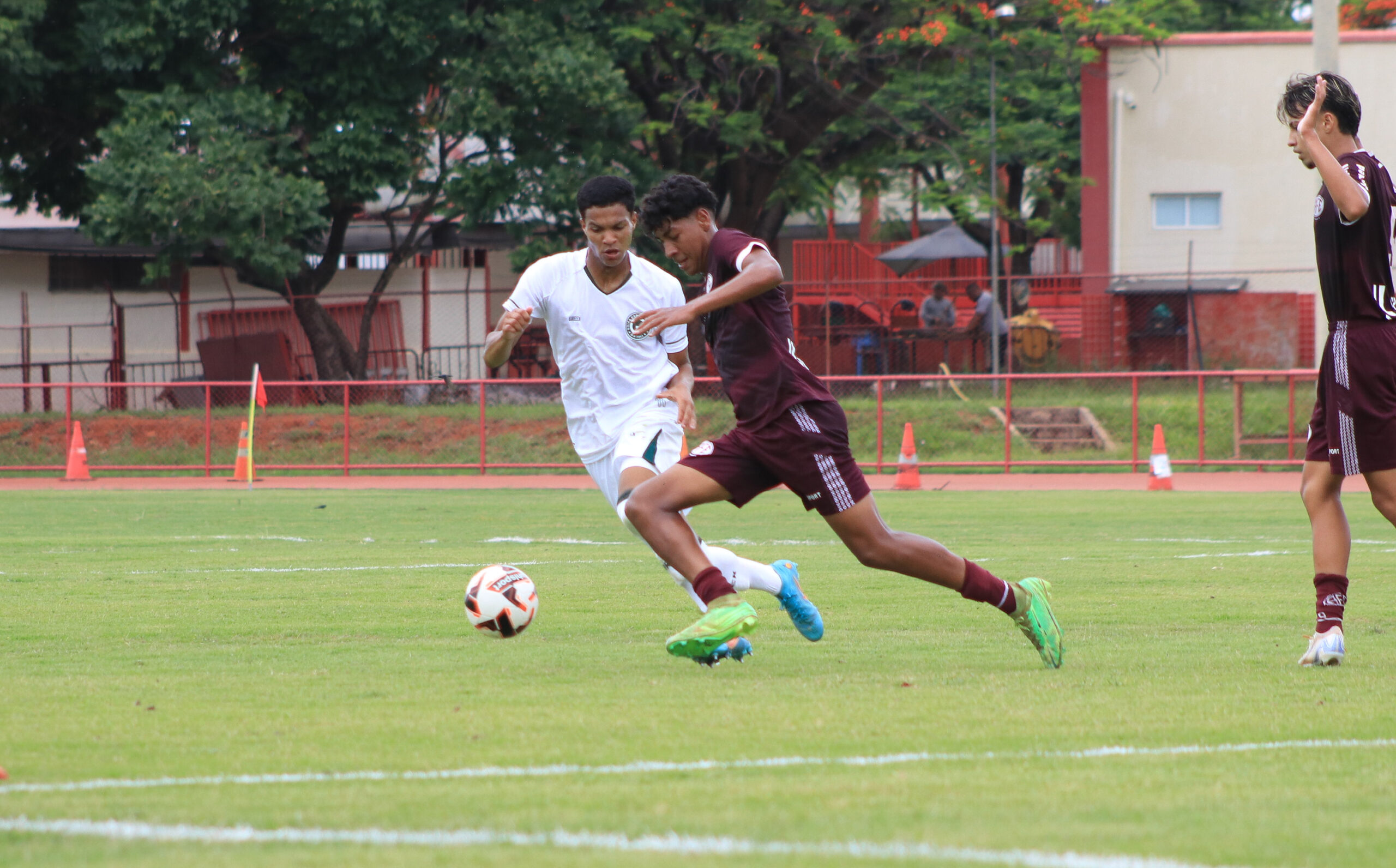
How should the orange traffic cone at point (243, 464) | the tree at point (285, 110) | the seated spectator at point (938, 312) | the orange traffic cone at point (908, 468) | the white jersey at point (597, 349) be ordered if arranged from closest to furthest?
the white jersey at point (597, 349) < the orange traffic cone at point (908, 468) < the orange traffic cone at point (243, 464) < the tree at point (285, 110) < the seated spectator at point (938, 312)

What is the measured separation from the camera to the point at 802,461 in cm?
573

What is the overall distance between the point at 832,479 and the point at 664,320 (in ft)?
2.76

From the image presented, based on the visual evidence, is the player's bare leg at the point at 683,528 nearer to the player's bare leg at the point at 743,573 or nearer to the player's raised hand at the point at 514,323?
the player's bare leg at the point at 743,573

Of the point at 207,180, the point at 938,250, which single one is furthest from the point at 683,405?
the point at 938,250

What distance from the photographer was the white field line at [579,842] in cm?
318

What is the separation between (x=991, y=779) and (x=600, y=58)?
902 inches

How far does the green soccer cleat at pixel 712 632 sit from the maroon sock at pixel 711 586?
12cm

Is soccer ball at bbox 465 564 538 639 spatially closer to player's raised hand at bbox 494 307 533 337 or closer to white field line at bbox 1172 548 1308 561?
player's raised hand at bbox 494 307 533 337

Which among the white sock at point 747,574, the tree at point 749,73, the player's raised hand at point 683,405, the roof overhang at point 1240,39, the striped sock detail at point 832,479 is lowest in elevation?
the white sock at point 747,574

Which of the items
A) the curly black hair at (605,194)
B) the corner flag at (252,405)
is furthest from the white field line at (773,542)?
the corner flag at (252,405)

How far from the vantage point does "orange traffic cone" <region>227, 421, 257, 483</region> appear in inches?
834

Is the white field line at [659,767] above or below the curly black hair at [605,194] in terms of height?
below

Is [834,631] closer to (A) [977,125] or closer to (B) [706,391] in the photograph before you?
(B) [706,391]

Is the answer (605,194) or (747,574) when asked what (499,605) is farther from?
(605,194)
